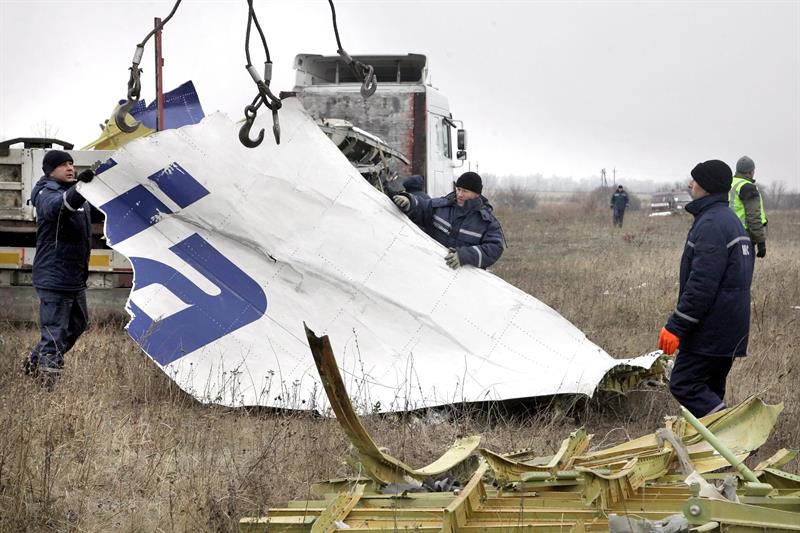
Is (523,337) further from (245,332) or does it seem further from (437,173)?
(437,173)

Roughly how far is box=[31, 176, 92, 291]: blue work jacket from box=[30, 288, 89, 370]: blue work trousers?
0.08 meters

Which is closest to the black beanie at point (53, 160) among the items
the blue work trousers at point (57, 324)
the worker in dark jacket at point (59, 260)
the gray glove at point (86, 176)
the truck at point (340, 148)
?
the worker in dark jacket at point (59, 260)

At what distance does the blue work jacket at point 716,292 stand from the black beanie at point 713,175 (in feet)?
0.44

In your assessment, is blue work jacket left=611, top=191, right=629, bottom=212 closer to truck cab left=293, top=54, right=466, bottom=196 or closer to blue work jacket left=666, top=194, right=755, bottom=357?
truck cab left=293, top=54, right=466, bottom=196

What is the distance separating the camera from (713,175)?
218 inches

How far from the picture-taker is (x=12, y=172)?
9125 mm

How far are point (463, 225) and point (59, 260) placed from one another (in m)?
2.97

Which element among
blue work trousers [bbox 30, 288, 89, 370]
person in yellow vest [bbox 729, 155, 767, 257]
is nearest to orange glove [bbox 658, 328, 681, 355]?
blue work trousers [bbox 30, 288, 89, 370]

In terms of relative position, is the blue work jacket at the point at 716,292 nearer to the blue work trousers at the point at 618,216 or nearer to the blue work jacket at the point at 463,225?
the blue work jacket at the point at 463,225

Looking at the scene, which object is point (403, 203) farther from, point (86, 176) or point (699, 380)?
point (699, 380)

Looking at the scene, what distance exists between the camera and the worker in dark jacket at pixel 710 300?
544 cm

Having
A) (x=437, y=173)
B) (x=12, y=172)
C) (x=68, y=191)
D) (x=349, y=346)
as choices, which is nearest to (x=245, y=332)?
(x=349, y=346)

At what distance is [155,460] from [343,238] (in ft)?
7.52

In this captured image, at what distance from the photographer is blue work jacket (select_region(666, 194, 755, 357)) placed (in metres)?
5.43
